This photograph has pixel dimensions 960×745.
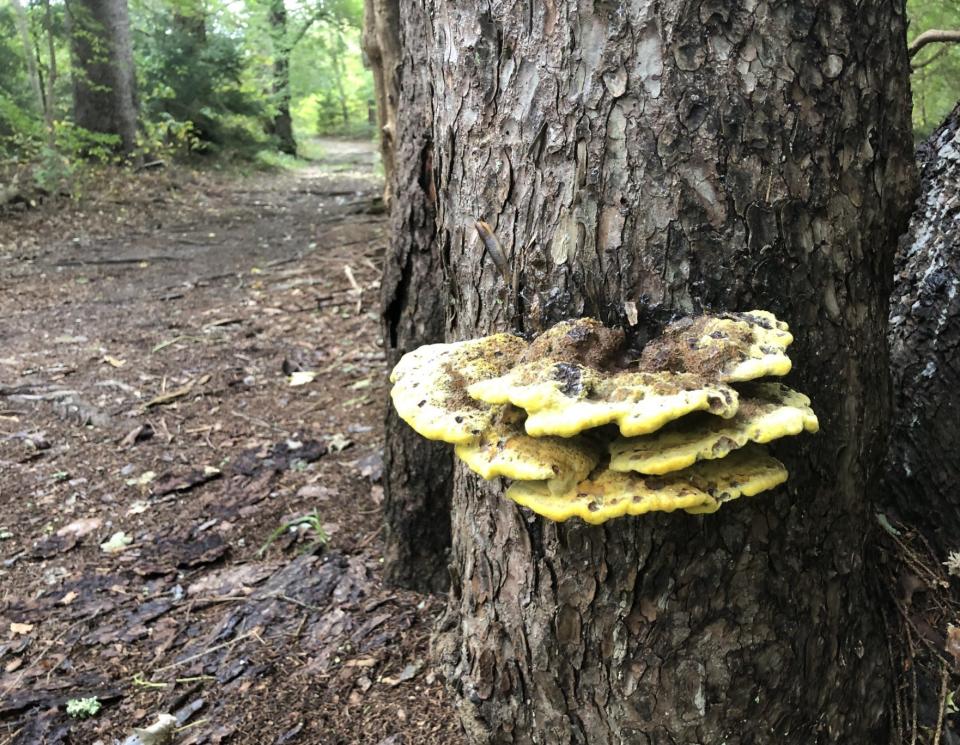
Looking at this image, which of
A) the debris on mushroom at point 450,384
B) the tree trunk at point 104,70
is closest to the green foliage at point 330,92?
the tree trunk at point 104,70

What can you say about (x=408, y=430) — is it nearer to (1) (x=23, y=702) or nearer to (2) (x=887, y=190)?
(1) (x=23, y=702)

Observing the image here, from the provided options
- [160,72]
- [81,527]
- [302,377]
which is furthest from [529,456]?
[160,72]

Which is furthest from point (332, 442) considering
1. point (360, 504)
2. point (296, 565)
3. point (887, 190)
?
point (887, 190)

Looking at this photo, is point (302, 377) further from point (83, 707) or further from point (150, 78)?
point (150, 78)

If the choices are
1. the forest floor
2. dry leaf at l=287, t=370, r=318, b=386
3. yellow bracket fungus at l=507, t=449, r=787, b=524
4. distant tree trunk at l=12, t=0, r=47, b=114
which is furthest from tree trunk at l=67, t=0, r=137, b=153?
yellow bracket fungus at l=507, t=449, r=787, b=524

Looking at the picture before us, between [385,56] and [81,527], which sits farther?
[385,56]

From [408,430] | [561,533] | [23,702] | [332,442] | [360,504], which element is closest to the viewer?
[561,533]

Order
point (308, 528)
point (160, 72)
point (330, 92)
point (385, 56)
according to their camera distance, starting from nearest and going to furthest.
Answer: point (308, 528) < point (385, 56) < point (160, 72) < point (330, 92)
